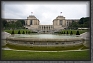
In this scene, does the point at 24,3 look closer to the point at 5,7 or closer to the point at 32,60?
the point at 5,7

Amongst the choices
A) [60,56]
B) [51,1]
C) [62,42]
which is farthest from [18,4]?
[62,42]

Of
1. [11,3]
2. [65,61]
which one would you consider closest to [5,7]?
[11,3]

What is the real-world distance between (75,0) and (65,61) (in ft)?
9.62

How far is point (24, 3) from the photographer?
7.68 metres

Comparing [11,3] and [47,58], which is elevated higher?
[11,3]

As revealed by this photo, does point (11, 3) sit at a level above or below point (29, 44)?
above

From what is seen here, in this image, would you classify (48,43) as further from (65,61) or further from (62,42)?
(65,61)

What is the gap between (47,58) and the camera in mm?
7750

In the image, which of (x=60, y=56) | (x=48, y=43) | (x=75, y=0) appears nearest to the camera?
(x=75, y=0)

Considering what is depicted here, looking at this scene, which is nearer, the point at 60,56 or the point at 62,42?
the point at 60,56

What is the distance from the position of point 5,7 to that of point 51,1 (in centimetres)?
236

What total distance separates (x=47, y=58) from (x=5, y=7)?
333 cm

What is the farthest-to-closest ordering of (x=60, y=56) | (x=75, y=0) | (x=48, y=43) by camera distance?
(x=48, y=43) < (x=60, y=56) < (x=75, y=0)

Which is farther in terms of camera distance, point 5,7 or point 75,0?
point 5,7
